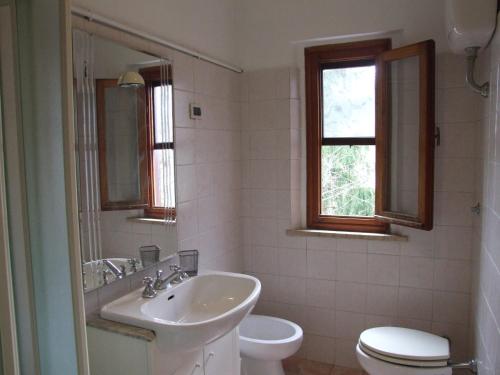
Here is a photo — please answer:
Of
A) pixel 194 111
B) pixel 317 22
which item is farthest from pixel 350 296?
pixel 317 22

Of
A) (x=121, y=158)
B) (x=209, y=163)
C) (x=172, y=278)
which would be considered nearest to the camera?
(x=121, y=158)

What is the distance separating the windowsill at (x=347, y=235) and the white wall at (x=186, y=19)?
1235 millimetres

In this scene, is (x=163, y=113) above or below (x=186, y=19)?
below

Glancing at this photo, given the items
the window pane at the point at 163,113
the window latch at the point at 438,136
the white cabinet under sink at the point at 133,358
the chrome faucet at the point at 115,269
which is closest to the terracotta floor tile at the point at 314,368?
the white cabinet under sink at the point at 133,358

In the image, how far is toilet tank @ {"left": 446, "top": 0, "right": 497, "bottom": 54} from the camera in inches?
65.0

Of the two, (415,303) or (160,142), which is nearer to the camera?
(160,142)

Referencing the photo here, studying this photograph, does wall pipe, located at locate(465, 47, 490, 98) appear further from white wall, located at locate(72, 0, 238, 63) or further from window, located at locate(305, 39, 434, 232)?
white wall, located at locate(72, 0, 238, 63)

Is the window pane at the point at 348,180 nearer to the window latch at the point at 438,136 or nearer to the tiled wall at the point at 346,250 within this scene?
the tiled wall at the point at 346,250

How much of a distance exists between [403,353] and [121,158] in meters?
1.65

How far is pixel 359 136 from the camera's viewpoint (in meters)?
2.67

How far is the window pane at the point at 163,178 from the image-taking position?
202 centimetres

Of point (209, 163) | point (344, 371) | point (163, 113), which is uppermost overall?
point (163, 113)

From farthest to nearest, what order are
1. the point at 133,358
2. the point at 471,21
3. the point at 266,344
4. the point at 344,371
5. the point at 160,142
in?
the point at 344,371 < the point at 266,344 < the point at 160,142 < the point at 471,21 < the point at 133,358

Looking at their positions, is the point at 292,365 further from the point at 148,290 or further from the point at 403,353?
the point at 148,290
